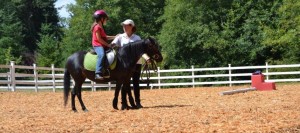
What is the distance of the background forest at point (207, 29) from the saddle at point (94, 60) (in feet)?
80.7

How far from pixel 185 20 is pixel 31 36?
31.5 m

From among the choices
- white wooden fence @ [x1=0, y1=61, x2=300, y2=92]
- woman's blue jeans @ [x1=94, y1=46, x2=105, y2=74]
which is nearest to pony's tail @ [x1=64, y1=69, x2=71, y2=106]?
woman's blue jeans @ [x1=94, y1=46, x2=105, y2=74]

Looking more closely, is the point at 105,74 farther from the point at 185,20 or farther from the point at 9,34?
the point at 9,34

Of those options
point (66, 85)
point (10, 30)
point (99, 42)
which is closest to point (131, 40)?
point (99, 42)

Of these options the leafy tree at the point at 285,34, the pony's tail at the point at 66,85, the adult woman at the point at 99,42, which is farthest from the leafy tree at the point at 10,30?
the adult woman at the point at 99,42

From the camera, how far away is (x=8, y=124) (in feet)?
26.5

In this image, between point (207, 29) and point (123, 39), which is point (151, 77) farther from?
point (123, 39)

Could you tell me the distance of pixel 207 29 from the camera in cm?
Answer: 3794

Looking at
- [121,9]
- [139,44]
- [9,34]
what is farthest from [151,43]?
[9,34]

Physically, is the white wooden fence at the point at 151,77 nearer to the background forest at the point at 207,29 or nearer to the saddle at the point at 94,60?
the background forest at the point at 207,29

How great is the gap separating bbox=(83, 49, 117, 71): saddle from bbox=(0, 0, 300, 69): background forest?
24597mm

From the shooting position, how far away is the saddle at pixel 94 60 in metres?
10.2

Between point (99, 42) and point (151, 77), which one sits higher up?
point (99, 42)

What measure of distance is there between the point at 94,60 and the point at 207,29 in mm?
28348
